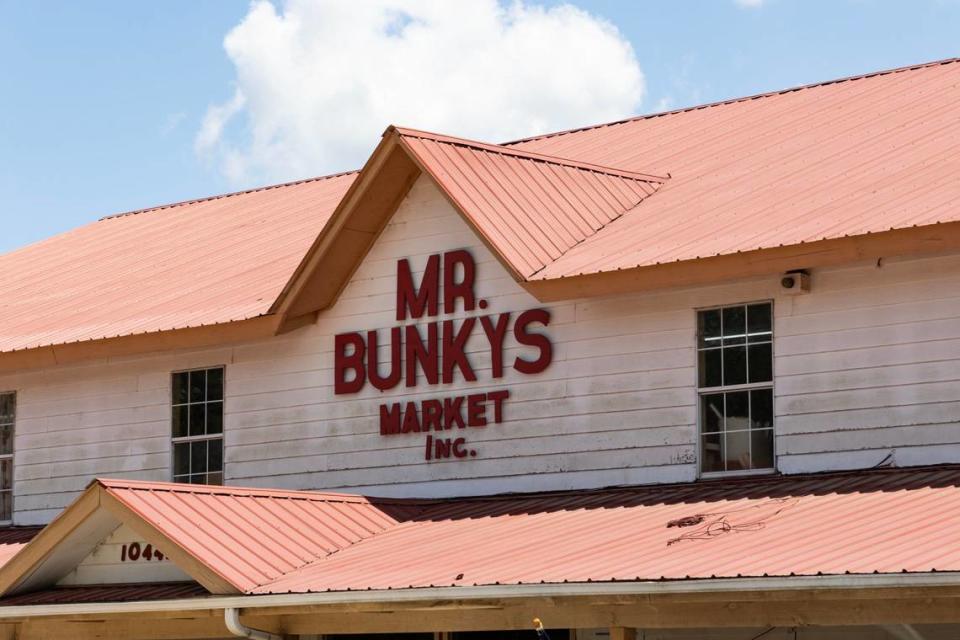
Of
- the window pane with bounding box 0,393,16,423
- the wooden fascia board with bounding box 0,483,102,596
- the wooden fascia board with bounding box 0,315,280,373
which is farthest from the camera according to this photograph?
the window pane with bounding box 0,393,16,423

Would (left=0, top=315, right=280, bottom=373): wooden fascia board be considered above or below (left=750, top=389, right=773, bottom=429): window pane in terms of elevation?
above

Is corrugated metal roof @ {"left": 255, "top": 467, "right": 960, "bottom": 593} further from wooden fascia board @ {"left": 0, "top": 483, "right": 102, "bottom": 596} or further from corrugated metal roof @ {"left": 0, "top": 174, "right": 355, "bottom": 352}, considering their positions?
corrugated metal roof @ {"left": 0, "top": 174, "right": 355, "bottom": 352}

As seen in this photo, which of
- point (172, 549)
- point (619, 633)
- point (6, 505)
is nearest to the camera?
point (619, 633)

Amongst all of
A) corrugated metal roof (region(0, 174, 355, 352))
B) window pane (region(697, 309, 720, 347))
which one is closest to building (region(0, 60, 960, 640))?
window pane (region(697, 309, 720, 347))

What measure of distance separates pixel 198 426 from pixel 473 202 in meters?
4.88

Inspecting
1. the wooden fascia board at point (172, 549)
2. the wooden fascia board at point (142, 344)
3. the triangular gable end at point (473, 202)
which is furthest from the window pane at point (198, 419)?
the wooden fascia board at point (172, 549)

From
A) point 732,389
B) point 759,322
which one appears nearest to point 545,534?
point 732,389

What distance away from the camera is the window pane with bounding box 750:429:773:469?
670 inches

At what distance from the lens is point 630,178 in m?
20.6

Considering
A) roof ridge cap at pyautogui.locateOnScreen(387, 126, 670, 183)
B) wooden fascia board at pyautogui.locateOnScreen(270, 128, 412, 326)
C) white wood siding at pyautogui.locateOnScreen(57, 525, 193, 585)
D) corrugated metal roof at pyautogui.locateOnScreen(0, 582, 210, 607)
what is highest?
roof ridge cap at pyautogui.locateOnScreen(387, 126, 670, 183)

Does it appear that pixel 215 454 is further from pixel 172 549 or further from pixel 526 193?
pixel 172 549

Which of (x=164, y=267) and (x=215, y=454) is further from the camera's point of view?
(x=164, y=267)

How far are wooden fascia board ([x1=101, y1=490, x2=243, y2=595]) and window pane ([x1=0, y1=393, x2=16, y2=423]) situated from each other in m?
7.01

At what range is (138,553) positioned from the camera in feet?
56.0
